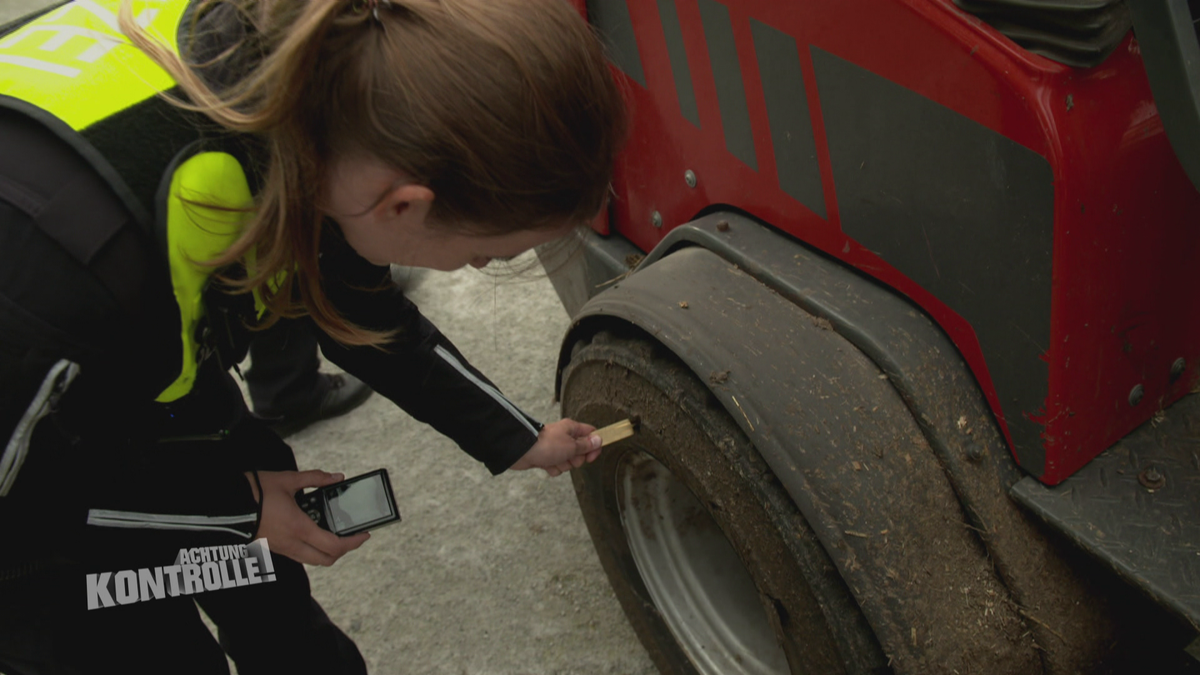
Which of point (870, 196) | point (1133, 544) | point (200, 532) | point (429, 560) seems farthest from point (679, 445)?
point (429, 560)

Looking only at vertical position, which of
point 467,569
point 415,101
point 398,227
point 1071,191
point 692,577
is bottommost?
point 467,569

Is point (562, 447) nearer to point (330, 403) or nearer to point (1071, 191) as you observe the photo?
point (1071, 191)

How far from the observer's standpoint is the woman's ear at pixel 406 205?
38.3 inches

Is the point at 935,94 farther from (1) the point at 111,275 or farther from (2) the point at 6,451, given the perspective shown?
(2) the point at 6,451

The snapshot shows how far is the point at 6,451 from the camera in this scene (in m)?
0.98

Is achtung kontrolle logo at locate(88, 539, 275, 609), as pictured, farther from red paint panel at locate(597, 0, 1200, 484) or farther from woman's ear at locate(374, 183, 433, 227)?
Result: red paint panel at locate(597, 0, 1200, 484)

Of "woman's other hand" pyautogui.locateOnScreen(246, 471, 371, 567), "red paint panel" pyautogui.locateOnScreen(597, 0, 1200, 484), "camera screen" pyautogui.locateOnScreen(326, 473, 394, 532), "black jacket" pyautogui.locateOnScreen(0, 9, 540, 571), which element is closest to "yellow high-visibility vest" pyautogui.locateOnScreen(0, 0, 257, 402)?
"black jacket" pyautogui.locateOnScreen(0, 9, 540, 571)

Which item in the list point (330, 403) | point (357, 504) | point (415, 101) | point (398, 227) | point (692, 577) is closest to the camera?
point (415, 101)

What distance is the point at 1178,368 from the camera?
1.28 meters

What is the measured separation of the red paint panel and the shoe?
6.08 feet

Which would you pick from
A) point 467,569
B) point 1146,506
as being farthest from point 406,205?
point 467,569

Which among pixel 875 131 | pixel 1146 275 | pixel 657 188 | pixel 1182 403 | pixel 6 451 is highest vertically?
pixel 6 451

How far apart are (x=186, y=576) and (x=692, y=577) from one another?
1.00 metres

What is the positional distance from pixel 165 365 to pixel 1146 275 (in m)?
1.25
